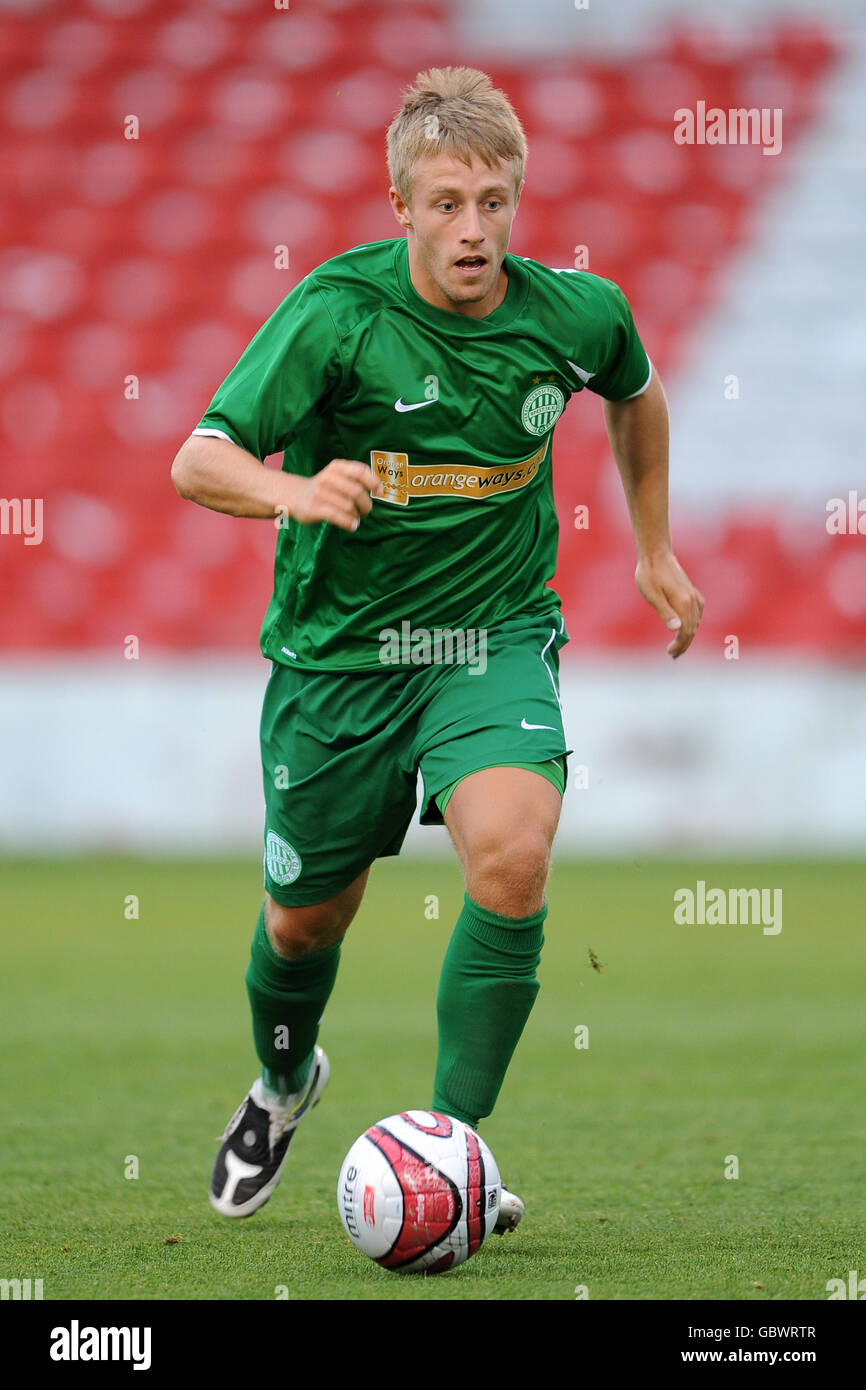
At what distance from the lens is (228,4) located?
495 inches

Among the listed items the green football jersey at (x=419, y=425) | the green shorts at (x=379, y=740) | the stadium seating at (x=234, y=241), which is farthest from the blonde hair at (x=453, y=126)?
the stadium seating at (x=234, y=241)

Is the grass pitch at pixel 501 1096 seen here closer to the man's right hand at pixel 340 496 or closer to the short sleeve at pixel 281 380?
the man's right hand at pixel 340 496

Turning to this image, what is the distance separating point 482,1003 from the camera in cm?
304

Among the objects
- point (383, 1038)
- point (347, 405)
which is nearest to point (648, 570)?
point (347, 405)

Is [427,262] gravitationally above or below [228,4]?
below

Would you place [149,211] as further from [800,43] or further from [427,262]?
[427,262]

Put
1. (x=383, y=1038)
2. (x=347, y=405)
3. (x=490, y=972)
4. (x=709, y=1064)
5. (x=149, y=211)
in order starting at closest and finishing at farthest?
(x=490, y=972), (x=347, y=405), (x=709, y=1064), (x=383, y=1038), (x=149, y=211)

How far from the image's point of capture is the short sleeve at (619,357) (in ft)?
11.4

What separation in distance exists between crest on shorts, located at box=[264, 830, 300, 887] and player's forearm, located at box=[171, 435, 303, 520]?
798 millimetres

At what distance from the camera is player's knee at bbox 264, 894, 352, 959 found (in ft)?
11.7

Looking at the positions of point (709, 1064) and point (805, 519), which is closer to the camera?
point (709, 1064)

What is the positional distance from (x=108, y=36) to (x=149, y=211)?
58.3 inches

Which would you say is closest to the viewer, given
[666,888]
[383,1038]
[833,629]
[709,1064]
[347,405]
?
[347,405]

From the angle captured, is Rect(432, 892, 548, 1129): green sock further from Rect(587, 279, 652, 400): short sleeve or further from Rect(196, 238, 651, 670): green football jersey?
Rect(587, 279, 652, 400): short sleeve
